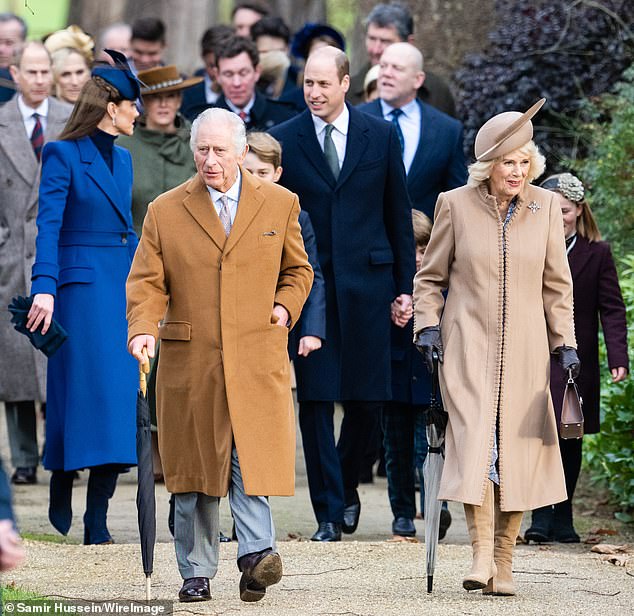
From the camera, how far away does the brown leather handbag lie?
6766mm

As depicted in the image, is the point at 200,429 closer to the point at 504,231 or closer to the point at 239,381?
the point at 239,381

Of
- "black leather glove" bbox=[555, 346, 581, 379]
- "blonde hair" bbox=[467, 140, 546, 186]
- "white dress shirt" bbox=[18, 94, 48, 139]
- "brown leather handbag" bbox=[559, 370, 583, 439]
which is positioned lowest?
"brown leather handbag" bbox=[559, 370, 583, 439]

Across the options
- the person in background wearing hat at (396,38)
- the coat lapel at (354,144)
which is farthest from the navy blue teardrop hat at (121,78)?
the person in background wearing hat at (396,38)

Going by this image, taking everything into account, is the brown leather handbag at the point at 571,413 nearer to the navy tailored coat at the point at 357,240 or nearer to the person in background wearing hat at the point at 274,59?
the navy tailored coat at the point at 357,240

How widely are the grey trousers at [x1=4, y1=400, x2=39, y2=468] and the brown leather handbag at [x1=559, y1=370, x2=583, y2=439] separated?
14.3 feet

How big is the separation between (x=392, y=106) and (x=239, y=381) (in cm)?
351

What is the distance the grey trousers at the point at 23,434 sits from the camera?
10.3m

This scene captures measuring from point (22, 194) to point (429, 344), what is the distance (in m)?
4.04

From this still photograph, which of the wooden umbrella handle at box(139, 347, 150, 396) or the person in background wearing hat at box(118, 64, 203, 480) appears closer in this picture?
the wooden umbrella handle at box(139, 347, 150, 396)

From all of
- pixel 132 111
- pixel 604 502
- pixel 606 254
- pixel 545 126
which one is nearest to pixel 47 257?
pixel 132 111

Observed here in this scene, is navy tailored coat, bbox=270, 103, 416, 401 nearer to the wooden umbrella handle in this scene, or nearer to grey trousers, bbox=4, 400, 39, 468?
the wooden umbrella handle

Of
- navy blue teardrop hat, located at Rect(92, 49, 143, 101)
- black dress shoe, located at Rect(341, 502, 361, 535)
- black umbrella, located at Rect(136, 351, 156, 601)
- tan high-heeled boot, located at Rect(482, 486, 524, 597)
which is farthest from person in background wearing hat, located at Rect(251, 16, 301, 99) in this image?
black umbrella, located at Rect(136, 351, 156, 601)

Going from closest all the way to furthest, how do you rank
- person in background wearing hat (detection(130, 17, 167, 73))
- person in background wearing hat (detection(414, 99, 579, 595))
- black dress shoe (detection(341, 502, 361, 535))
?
person in background wearing hat (detection(414, 99, 579, 595)) → black dress shoe (detection(341, 502, 361, 535)) → person in background wearing hat (detection(130, 17, 167, 73))

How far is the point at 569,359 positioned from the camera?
6.71 metres
